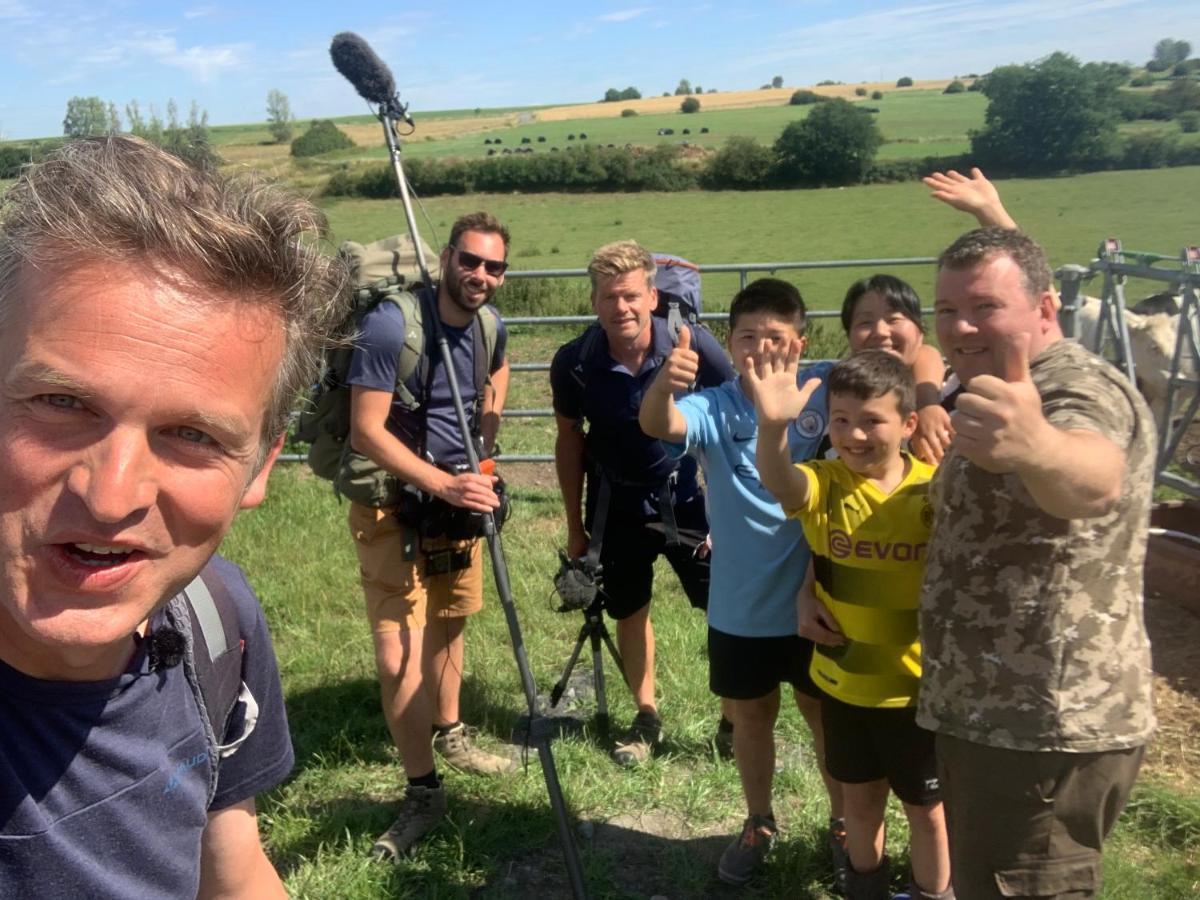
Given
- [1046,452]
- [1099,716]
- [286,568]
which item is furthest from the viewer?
[286,568]

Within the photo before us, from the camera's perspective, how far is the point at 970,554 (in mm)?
1936

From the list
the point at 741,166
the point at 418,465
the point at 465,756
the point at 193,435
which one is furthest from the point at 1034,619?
the point at 741,166

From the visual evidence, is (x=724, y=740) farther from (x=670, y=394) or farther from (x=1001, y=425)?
(x=1001, y=425)

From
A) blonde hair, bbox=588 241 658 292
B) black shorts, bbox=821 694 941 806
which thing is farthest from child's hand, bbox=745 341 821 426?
blonde hair, bbox=588 241 658 292

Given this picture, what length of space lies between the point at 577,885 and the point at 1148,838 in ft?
6.17

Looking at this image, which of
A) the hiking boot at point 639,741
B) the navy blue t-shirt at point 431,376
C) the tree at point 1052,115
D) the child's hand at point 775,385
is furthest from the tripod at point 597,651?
the tree at point 1052,115

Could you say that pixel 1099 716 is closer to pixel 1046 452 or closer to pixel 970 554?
pixel 970 554

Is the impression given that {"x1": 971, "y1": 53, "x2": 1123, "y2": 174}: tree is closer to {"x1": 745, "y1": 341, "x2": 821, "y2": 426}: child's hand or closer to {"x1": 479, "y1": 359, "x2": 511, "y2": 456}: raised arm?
{"x1": 479, "y1": 359, "x2": 511, "y2": 456}: raised arm

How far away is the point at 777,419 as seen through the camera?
89.9 inches

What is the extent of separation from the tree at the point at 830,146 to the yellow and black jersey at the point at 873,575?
2724 cm

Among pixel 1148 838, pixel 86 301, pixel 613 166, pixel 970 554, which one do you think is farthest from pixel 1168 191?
pixel 613 166

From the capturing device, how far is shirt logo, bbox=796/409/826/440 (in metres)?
2.79

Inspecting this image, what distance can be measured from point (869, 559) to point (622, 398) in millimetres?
1286

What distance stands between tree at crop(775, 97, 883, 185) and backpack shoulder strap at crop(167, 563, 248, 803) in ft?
94.3
